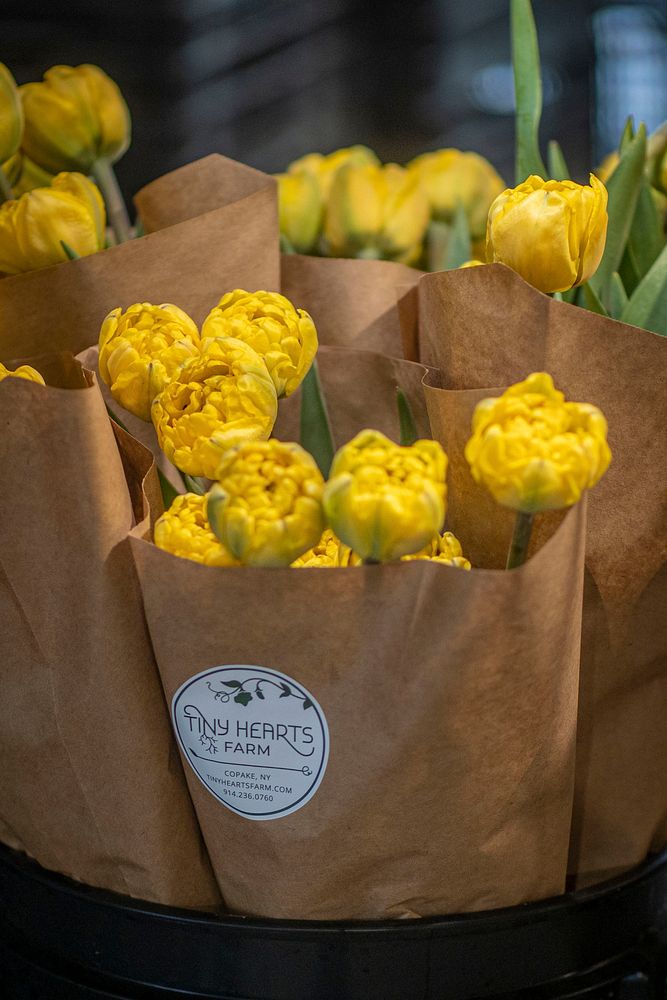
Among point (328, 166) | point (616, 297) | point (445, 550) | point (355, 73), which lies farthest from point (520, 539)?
point (355, 73)

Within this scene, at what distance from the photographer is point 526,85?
1.98ft

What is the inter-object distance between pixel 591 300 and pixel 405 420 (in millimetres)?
147

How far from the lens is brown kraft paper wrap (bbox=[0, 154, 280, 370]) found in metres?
0.54

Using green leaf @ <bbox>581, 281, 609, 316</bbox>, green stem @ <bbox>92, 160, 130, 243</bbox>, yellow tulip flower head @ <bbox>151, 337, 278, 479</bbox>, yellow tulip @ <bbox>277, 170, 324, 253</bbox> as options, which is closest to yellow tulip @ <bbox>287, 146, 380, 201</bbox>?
yellow tulip @ <bbox>277, 170, 324, 253</bbox>

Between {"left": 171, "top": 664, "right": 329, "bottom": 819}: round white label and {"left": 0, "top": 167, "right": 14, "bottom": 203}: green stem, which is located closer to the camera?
{"left": 171, "top": 664, "right": 329, "bottom": 819}: round white label

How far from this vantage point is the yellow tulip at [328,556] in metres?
0.42

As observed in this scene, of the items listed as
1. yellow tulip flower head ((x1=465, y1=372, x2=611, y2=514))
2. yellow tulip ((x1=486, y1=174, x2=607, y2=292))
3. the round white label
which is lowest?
the round white label

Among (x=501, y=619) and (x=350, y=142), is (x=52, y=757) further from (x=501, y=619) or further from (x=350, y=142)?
(x=350, y=142)

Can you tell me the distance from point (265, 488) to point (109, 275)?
236mm

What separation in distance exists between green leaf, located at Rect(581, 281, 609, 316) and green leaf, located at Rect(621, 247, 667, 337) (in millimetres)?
14

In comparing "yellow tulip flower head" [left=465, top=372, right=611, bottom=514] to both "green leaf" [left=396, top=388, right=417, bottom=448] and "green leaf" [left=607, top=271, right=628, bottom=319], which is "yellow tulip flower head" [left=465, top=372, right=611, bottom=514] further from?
"green leaf" [left=607, top=271, right=628, bottom=319]

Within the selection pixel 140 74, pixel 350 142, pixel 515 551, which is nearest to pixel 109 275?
pixel 515 551

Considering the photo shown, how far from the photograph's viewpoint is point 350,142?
68.5 inches

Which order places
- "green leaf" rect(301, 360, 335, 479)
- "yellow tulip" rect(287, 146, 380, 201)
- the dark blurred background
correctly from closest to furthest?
"green leaf" rect(301, 360, 335, 479) < "yellow tulip" rect(287, 146, 380, 201) < the dark blurred background
